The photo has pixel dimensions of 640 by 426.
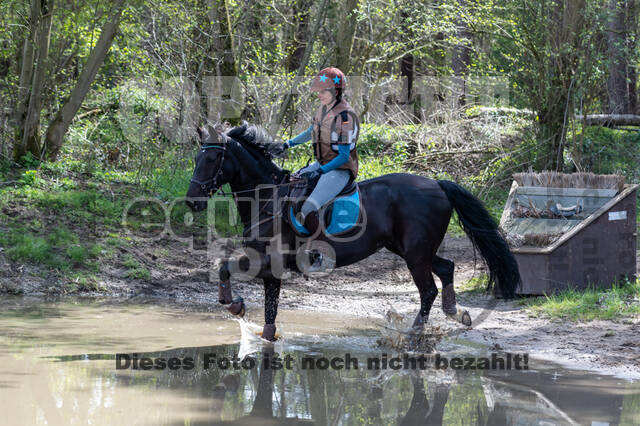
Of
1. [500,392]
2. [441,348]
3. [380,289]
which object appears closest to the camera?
[500,392]

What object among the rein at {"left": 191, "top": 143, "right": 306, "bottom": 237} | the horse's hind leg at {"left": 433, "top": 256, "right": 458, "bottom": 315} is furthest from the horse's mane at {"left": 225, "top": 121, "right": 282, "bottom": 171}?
the horse's hind leg at {"left": 433, "top": 256, "right": 458, "bottom": 315}

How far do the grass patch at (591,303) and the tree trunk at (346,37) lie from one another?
25.3 feet

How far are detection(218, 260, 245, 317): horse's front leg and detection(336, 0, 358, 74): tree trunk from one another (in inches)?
354

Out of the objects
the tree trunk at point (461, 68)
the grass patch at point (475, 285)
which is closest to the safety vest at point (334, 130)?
the grass patch at point (475, 285)

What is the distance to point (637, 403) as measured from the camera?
5.25 metres

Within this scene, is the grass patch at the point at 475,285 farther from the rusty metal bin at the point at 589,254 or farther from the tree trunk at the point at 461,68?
the tree trunk at the point at 461,68

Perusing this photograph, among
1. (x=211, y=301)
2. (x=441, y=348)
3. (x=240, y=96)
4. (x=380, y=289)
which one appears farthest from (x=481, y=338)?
(x=240, y=96)

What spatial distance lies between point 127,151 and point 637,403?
11.1 metres

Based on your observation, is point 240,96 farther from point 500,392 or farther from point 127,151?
point 500,392

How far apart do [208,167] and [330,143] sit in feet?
3.92

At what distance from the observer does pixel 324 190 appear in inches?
266

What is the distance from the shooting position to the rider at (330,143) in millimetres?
6578

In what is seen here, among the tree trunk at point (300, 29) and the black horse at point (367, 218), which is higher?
the tree trunk at point (300, 29)

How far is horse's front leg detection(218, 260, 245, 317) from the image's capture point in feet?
A: 21.6
